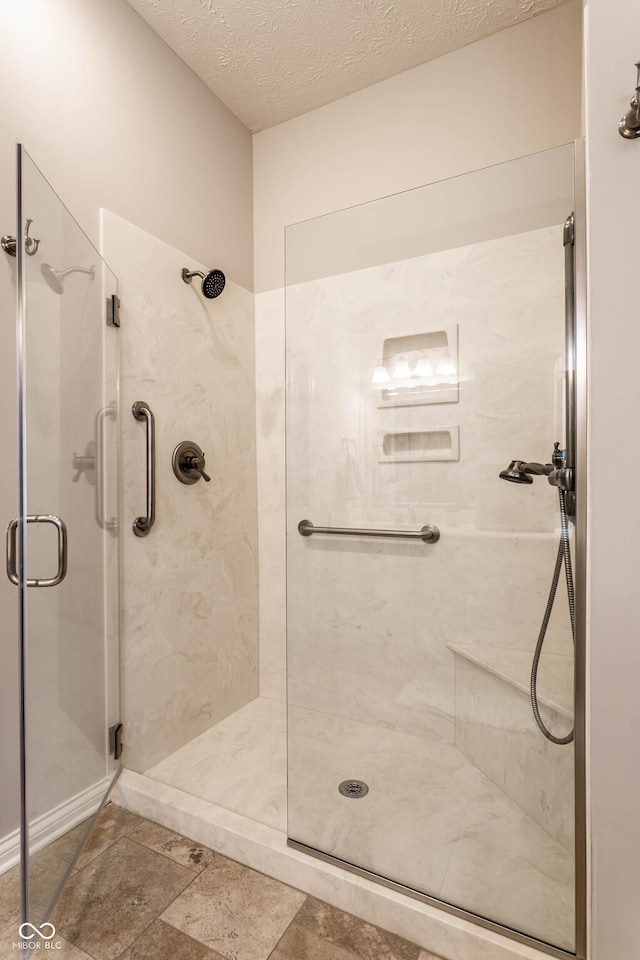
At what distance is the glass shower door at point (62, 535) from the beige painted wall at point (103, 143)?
21 centimetres

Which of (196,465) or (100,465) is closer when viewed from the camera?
(100,465)

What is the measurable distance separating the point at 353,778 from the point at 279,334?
194 centimetres

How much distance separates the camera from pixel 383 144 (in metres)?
2.33

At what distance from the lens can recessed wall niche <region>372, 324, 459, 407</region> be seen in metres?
1.35

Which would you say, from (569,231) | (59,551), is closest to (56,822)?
(59,551)

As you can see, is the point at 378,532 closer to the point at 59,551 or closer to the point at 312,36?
the point at 59,551

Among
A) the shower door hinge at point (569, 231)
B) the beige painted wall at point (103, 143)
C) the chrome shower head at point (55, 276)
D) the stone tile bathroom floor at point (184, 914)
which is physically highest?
the beige painted wall at point (103, 143)

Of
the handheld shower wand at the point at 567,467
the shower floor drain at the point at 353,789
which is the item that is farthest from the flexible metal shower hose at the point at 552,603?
the shower floor drain at the point at 353,789

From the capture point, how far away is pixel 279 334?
2543 mm

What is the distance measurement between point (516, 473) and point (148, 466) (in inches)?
51.4

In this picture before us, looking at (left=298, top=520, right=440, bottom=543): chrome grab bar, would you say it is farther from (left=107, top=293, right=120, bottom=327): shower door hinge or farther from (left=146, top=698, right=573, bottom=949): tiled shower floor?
(left=107, top=293, right=120, bottom=327): shower door hinge

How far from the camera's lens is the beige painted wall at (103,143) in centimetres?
149

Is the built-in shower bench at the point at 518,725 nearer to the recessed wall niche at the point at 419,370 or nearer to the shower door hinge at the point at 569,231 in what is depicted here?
the recessed wall niche at the point at 419,370

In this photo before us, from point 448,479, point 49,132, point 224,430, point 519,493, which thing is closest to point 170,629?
point 224,430
